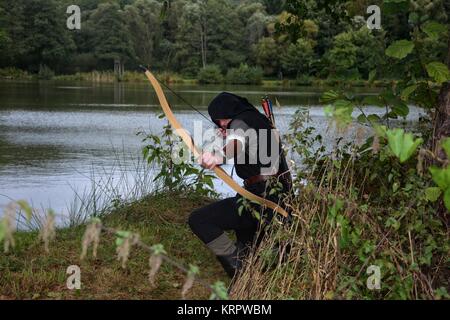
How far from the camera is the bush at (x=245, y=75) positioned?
6469 centimetres

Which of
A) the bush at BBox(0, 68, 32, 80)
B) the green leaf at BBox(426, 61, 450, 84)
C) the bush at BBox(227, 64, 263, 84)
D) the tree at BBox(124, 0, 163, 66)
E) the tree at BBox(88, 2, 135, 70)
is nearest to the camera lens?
the green leaf at BBox(426, 61, 450, 84)

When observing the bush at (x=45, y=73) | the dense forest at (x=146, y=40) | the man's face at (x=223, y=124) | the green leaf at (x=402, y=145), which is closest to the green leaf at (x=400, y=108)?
the man's face at (x=223, y=124)

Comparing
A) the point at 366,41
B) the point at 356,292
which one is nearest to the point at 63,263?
the point at 356,292

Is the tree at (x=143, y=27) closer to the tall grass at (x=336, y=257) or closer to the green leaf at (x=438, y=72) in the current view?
the green leaf at (x=438, y=72)

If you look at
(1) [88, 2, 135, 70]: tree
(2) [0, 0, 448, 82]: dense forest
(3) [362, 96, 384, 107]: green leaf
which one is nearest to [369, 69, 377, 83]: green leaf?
(3) [362, 96, 384, 107]: green leaf

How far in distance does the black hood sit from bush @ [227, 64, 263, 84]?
6012cm

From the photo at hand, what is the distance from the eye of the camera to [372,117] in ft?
14.6

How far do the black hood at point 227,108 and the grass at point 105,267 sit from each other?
3.91 feet

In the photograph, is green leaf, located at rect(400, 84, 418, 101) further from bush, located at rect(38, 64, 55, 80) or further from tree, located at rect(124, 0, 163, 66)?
bush, located at rect(38, 64, 55, 80)

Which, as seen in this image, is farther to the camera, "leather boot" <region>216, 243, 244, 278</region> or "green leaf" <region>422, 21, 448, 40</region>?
"leather boot" <region>216, 243, 244, 278</region>

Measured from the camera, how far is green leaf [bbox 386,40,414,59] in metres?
3.90

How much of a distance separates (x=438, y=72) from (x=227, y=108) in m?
1.41
